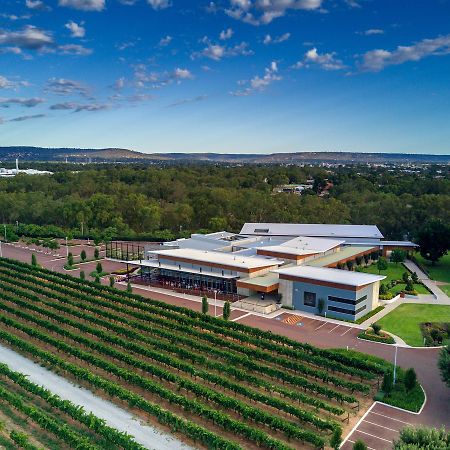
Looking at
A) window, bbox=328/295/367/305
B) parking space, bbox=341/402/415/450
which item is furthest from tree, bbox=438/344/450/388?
window, bbox=328/295/367/305

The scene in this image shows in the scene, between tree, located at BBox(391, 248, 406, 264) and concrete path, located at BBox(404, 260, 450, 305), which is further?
tree, located at BBox(391, 248, 406, 264)

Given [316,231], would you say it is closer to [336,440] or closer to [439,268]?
[439,268]

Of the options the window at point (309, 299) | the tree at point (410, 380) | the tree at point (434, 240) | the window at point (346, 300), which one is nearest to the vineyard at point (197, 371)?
the tree at point (410, 380)

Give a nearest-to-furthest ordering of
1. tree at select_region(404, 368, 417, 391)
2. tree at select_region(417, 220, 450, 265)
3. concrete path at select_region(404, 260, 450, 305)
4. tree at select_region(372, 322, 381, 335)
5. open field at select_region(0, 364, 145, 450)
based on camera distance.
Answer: open field at select_region(0, 364, 145, 450) < tree at select_region(404, 368, 417, 391) < tree at select_region(372, 322, 381, 335) < concrete path at select_region(404, 260, 450, 305) < tree at select_region(417, 220, 450, 265)

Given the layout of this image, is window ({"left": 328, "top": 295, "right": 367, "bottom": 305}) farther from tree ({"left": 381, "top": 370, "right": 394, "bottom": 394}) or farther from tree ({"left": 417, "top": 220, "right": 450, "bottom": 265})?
tree ({"left": 417, "top": 220, "right": 450, "bottom": 265})

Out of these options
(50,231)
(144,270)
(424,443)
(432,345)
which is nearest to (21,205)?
(50,231)

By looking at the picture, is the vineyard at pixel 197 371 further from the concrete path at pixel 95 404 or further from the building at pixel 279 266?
the building at pixel 279 266

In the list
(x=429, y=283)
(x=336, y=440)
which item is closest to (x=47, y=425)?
(x=336, y=440)
